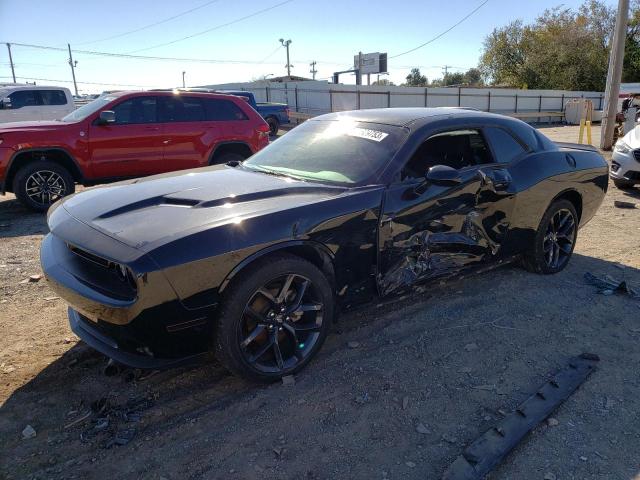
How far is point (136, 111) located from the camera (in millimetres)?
7828

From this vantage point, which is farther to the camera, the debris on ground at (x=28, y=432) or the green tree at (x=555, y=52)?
the green tree at (x=555, y=52)

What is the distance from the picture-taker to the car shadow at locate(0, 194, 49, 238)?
20.9ft

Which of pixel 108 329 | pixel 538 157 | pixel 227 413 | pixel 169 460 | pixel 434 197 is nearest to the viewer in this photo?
pixel 169 460

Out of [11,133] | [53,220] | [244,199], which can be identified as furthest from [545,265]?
[11,133]

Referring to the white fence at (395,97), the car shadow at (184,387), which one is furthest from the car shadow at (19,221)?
the white fence at (395,97)

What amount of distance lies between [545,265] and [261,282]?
319 centimetres

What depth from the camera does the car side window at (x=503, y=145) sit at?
4.20 metres

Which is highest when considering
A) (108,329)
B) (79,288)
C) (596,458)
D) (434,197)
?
(434,197)

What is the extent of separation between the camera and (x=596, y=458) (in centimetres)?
241

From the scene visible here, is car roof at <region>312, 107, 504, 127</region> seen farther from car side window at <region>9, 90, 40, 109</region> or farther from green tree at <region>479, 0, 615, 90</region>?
green tree at <region>479, 0, 615, 90</region>

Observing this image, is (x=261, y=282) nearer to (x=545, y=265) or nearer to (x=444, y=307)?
(x=444, y=307)

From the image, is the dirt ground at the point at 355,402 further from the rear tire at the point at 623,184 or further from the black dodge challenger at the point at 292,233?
the rear tire at the point at 623,184

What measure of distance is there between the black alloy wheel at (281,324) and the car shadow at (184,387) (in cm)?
17

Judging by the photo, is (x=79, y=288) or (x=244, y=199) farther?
(x=244, y=199)
